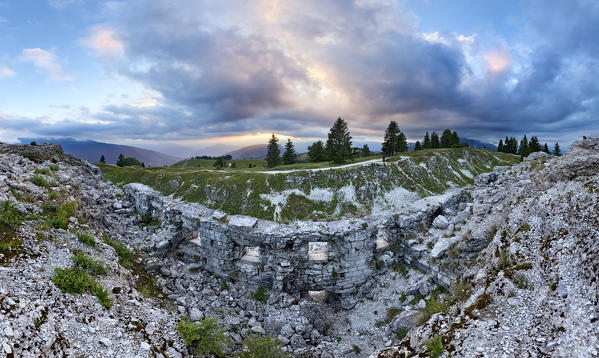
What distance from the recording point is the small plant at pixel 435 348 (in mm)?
8722

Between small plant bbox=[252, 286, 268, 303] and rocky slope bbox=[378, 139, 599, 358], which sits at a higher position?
rocky slope bbox=[378, 139, 599, 358]

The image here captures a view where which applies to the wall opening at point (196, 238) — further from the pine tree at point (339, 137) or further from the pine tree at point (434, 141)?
the pine tree at point (434, 141)

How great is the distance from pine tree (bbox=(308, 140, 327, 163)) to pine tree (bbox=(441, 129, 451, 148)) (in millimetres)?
46450

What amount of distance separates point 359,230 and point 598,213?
1796cm

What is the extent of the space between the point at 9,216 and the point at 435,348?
21.5m

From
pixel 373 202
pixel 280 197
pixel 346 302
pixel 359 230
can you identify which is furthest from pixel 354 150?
pixel 346 302

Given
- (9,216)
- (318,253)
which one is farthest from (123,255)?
(318,253)

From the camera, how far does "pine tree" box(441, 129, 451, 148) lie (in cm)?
8425

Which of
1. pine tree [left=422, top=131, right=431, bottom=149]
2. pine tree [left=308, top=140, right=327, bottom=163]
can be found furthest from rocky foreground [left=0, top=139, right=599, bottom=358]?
pine tree [left=422, top=131, right=431, bottom=149]

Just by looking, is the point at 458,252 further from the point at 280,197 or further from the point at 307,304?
the point at 280,197

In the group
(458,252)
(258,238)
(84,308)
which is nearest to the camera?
(84,308)

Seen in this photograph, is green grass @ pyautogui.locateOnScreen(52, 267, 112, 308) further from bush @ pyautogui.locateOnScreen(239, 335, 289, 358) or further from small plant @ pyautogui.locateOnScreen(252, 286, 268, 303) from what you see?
small plant @ pyautogui.locateOnScreen(252, 286, 268, 303)

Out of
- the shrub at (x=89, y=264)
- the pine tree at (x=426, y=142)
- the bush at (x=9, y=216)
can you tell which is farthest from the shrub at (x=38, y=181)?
the pine tree at (x=426, y=142)

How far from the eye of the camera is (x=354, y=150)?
216 feet
